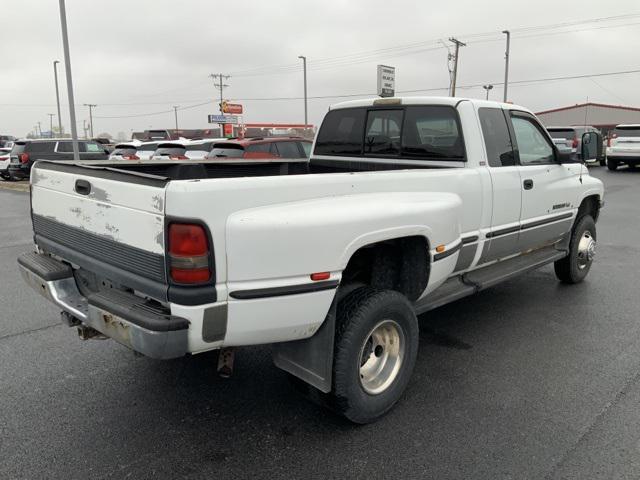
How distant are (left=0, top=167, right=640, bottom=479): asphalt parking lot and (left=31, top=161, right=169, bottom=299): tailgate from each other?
3.13 feet

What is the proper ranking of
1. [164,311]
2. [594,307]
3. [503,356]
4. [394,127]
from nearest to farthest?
[164,311] → [503,356] → [394,127] → [594,307]

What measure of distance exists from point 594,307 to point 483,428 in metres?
2.77

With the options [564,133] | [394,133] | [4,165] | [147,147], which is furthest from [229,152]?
[564,133]

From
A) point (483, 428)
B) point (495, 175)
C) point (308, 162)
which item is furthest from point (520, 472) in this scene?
point (308, 162)

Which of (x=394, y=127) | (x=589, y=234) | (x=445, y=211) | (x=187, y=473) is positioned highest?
(x=394, y=127)

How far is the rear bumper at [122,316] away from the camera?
2426 millimetres

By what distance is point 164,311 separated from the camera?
8.34 feet

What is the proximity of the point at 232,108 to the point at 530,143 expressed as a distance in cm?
5833

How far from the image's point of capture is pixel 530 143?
4812 mm

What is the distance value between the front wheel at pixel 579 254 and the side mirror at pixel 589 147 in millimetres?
706

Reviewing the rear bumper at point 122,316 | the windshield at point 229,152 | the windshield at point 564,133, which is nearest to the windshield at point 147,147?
the windshield at point 229,152

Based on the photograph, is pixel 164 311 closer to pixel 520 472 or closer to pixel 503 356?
pixel 520 472

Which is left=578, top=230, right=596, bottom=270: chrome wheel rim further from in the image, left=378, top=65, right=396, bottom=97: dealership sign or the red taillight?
left=378, top=65, right=396, bottom=97: dealership sign

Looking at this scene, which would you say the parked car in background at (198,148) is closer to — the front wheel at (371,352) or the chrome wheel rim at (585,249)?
the chrome wheel rim at (585,249)
